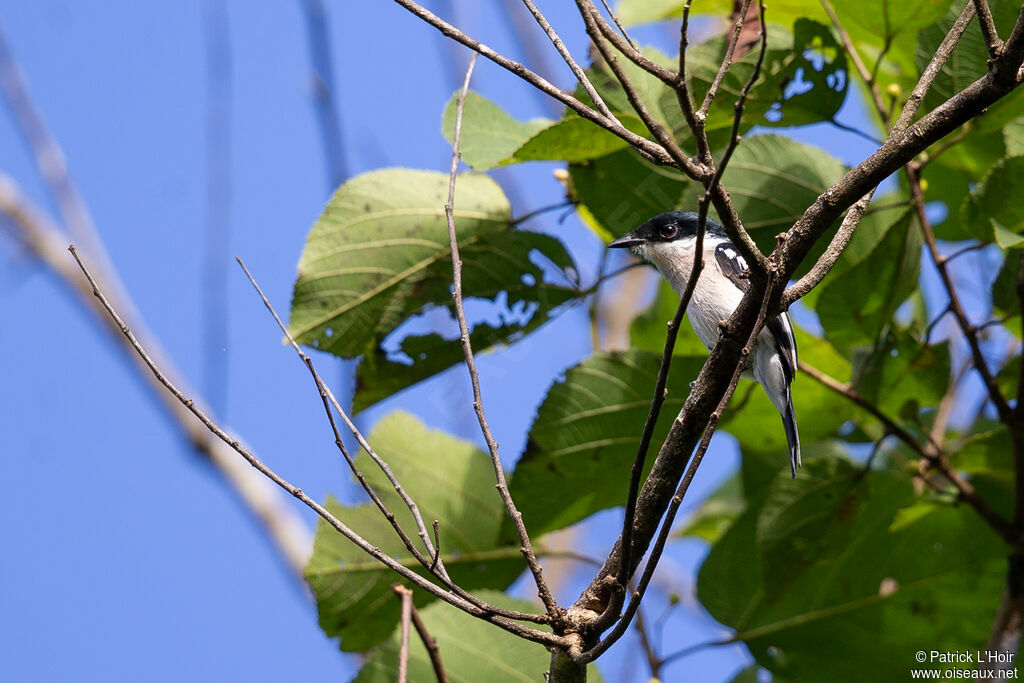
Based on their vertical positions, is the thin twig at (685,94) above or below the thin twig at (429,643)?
above

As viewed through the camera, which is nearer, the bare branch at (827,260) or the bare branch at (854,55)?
the bare branch at (827,260)

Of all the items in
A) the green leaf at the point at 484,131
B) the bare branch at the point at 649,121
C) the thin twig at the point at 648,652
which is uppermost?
the green leaf at the point at 484,131

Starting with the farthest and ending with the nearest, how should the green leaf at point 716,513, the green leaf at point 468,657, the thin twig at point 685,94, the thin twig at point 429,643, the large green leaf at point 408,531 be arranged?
the green leaf at point 716,513 → the large green leaf at point 408,531 → the green leaf at point 468,657 → the thin twig at point 429,643 → the thin twig at point 685,94

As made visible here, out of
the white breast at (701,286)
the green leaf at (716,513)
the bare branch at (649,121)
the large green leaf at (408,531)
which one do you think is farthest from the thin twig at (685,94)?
the green leaf at (716,513)

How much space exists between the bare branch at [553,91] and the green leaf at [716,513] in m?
2.40

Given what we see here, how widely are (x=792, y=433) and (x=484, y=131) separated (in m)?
1.31

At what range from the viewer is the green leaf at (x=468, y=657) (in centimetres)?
279

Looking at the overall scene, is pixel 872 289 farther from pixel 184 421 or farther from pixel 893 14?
pixel 184 421

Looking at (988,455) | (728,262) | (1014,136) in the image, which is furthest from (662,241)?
(988,455)

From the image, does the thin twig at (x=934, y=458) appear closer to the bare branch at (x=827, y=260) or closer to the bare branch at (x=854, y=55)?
the bare branch at (x=854, y=55)

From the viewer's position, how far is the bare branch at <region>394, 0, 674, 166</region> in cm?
160

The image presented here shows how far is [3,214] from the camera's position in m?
7.97

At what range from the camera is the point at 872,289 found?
2.99 m

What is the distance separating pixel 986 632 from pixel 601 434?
145 centimetres
